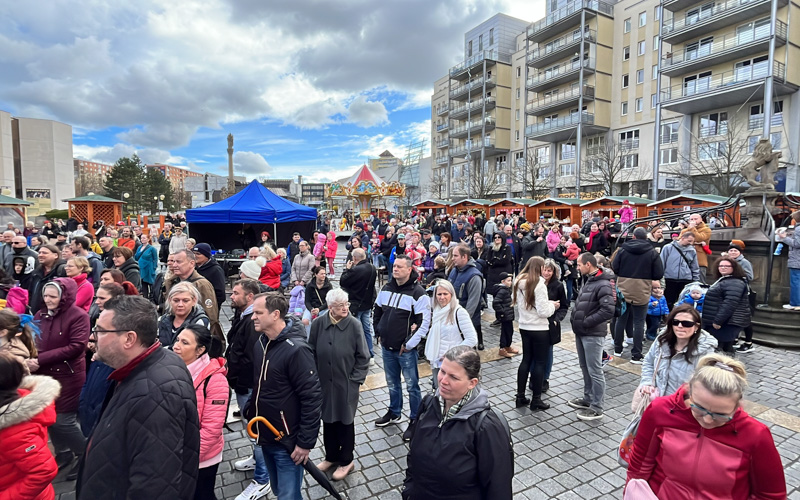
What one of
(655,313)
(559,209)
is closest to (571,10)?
(559,209)

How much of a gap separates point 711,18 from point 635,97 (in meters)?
9.30

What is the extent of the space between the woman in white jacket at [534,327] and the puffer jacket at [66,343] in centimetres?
447

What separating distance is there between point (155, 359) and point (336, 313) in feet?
5.81

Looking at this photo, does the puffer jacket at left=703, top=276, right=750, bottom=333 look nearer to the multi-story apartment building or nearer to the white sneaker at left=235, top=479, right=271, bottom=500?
the white sneaker at left=235, top=479, right=271, bottom=500

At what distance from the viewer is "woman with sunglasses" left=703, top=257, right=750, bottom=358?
6082 millimetres

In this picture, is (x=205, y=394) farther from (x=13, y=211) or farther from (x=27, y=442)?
(x=13, y=211)

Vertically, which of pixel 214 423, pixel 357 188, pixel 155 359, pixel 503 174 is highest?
pixel 503 174

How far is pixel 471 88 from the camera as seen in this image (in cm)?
5216

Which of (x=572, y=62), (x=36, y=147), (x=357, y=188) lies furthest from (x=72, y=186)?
(x=572, y=62)

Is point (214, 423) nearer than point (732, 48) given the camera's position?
Yes

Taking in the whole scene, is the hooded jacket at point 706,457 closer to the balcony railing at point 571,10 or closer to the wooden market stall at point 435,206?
the wooden market stall at point 435,206

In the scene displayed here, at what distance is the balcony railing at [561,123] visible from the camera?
3750 centimetres

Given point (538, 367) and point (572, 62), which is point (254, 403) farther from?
point (572, 62)

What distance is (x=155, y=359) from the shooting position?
2129 millimetres
